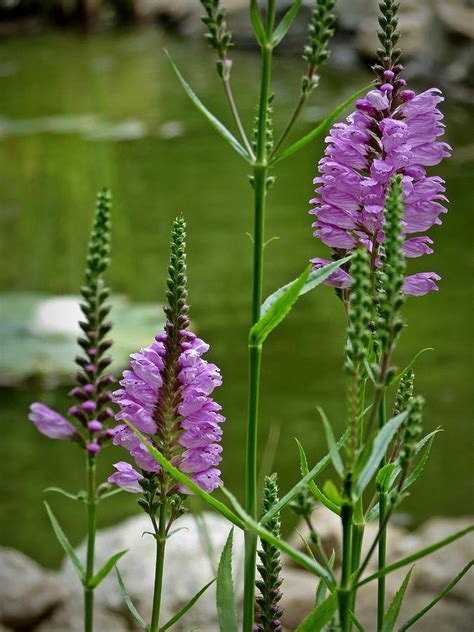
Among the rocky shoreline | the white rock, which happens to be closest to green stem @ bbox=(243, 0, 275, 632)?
the rocky shoreline

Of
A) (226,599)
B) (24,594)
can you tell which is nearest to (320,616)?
(226,599)

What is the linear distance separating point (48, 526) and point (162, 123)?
4430 mm

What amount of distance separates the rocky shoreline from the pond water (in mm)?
306

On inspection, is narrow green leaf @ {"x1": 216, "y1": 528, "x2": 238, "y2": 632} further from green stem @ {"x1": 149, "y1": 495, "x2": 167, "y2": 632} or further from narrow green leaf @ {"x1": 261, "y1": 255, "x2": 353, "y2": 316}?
narrow green leaf @ {"x1": 261, "y1": 255, "x2": 353, "y2": 316}

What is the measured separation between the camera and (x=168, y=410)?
0.75 m

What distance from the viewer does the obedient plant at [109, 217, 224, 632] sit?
742 millimetres

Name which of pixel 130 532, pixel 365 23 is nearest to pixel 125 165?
pixel 365 23

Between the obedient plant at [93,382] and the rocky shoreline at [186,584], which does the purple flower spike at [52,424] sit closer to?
the obedient plant at [93,382]

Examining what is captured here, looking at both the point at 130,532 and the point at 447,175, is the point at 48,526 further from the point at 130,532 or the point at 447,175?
the point at 447,175

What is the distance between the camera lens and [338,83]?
7.66 metres

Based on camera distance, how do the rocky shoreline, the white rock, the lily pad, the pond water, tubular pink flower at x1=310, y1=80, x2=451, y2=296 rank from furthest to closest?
the lily pad → the pond water → the white rock → the rocky shoreline → tubular pink flower at x1=310, y1=80, x2=451, y2=296

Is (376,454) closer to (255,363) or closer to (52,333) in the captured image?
(255,363)

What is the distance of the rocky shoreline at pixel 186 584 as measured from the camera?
2139mm

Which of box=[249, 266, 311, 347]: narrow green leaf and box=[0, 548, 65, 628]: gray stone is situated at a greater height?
box=[249, 266, 311, 347]: narrow green leaf
